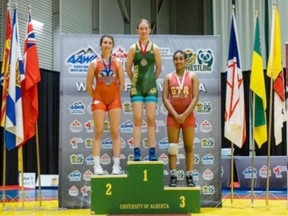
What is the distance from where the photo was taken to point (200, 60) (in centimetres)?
643

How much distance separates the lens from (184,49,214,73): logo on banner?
641 cm

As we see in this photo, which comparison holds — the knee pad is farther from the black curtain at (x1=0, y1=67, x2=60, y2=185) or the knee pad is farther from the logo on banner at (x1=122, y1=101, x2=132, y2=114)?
the black curtain at (x1=0, y1=67, x2=60, y2=185)

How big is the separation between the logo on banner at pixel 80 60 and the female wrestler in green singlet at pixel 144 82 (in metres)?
0.86

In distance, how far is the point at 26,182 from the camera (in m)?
11.0

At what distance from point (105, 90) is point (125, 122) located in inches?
31.0

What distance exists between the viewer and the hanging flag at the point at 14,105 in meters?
6.23

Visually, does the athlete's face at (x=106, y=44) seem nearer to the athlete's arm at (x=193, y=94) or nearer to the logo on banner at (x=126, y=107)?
the logo on banner at (x=126, y=107)

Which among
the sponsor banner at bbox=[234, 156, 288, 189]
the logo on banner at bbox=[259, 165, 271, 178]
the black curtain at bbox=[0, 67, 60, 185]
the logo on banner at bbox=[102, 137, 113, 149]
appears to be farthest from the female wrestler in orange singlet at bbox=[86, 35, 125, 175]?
the black curtain at bbox=[0, 67, 60, 185]

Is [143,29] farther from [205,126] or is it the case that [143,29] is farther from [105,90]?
[205,126]

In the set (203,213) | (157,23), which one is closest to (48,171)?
(157,23)

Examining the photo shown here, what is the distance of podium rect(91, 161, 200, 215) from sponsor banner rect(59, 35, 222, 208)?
0.87 meters

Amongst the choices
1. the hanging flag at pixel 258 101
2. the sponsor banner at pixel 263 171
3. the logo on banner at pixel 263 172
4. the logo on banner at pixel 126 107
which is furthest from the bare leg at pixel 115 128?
the logo on banner at pixel 263 172

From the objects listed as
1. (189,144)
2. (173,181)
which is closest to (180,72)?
(189,144)

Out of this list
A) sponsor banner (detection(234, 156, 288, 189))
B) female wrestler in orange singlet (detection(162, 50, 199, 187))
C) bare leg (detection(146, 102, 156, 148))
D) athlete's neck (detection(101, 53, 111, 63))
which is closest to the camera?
bare leg (detection(146, 102, 156, 148))
